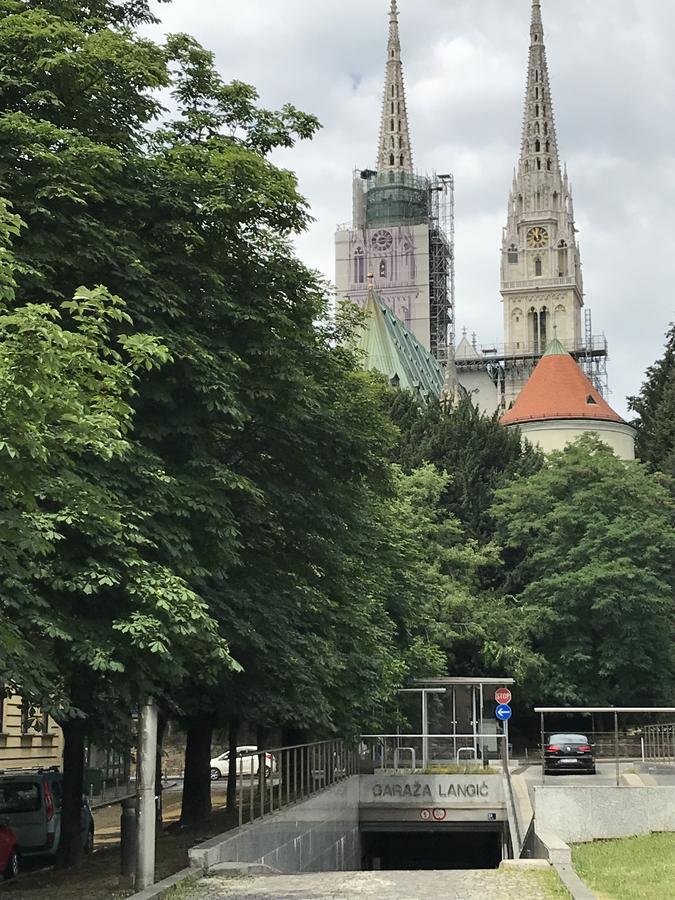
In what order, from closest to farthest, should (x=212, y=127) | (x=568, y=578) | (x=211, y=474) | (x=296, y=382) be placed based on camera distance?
(x=211, y=474) → (x=296, y=382) → (x=212, y=127) → (x=568, y=578)

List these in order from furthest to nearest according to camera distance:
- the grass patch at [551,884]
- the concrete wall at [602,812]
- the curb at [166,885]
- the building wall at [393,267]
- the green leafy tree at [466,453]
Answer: the building wall at [393,267], the green leafy tree at [466,453], the concrete wall at [602,812], the grass patch at [551,884], the curb at [166,885]

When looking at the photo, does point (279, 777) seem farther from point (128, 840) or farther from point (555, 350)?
point (555, 350)

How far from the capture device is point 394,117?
516 feet

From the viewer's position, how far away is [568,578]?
5219 cm

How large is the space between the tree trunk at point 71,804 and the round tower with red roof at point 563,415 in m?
64.2

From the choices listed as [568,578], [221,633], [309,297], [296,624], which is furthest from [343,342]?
[568,578]

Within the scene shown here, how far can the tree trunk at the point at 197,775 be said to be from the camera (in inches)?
998

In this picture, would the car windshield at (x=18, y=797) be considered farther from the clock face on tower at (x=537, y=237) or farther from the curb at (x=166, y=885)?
the clock face on tower at (x=537, y=237)

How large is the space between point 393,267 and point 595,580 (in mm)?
81858

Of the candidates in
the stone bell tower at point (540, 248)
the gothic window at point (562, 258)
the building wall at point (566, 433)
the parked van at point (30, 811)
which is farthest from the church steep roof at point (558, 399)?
the parked van at point (30, 811)

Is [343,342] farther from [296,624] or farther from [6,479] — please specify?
[6,479]

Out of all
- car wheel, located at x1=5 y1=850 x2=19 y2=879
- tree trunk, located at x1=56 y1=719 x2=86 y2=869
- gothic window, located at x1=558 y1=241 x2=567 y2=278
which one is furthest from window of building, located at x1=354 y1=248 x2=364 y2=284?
car wheel, located at x1=5 y1=850 x2=19 y2=879

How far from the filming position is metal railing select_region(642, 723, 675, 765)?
26.1 metres

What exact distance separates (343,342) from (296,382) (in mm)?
5429
